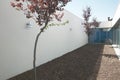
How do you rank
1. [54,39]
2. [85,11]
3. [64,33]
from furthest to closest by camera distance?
1. [85,11]
2. [64,33]
3. [54,39]

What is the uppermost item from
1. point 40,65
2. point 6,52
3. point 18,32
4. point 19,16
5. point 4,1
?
point 4,1

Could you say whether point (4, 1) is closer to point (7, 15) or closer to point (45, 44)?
point (7, 15)

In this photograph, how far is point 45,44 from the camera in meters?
8.48

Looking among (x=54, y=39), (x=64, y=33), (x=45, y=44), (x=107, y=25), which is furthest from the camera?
(x=107, y=25)

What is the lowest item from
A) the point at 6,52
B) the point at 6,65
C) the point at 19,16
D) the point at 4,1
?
the point at 6,65

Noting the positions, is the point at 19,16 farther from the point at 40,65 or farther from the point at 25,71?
the point at 40,65

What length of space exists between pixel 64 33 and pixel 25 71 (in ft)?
19.2

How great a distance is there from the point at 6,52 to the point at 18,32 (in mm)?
951

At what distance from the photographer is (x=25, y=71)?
6586 millimetres

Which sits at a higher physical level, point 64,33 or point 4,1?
point 4,1

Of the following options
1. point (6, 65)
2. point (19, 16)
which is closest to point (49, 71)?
point (6, 65)

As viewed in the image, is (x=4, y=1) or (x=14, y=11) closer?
(x=4, y=1)

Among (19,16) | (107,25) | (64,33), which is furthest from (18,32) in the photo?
(107,25)

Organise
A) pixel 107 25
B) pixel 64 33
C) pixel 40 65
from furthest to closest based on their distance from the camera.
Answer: pixel 107 25, pixel 64 33, pixel 40 65
